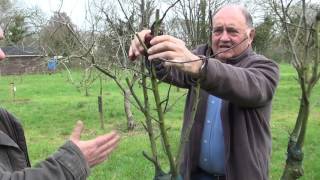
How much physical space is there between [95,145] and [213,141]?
103 cm

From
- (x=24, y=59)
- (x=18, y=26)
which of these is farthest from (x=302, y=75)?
(x=24, y=59)

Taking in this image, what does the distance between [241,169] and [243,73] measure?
594 mm

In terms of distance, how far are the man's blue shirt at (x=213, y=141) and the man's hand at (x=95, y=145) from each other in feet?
3.08

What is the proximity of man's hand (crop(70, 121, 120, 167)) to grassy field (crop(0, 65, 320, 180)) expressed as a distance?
2649mm

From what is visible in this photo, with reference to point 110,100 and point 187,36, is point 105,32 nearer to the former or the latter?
point 187,36

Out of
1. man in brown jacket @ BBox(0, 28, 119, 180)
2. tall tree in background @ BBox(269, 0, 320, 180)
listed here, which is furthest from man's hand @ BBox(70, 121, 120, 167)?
tall tree in background @ BBox(269, 0, 320, 180)

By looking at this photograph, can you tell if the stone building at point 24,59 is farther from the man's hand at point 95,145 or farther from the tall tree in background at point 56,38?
the man's hand at point 95,145

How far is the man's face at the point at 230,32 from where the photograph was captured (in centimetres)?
291

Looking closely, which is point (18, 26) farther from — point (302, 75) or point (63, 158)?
point (63, 158)

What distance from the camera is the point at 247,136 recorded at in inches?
108

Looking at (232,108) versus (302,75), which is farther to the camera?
(302,75)

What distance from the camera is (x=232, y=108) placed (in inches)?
108

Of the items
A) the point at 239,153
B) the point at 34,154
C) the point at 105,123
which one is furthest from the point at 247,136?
the point at 105,123

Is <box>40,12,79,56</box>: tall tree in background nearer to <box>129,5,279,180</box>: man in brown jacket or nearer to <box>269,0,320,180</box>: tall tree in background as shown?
<box>269,0,320,180</box>: tall tree in background
